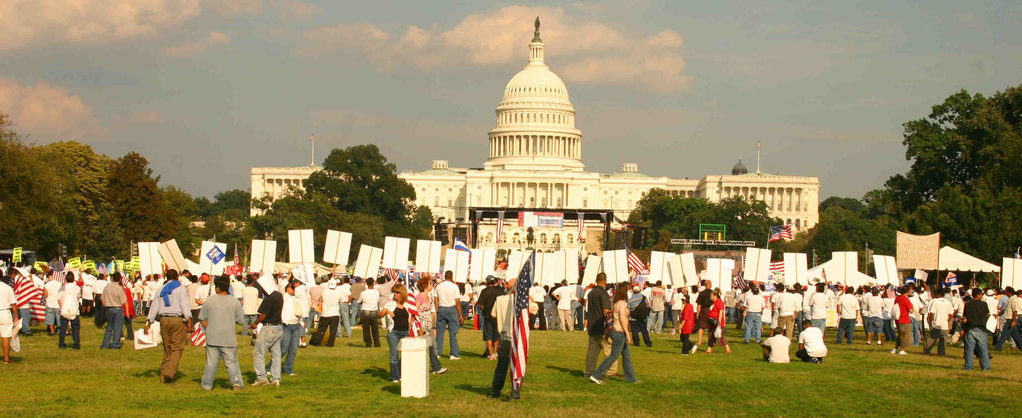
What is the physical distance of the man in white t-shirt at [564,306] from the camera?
2892 cm

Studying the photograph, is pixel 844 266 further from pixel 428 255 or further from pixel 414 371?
pixel 414 371

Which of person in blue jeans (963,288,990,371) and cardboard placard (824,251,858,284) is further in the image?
cardboard placard (824,251,858,284)

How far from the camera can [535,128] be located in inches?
6329

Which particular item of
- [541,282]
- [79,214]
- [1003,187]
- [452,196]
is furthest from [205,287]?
[452,196]

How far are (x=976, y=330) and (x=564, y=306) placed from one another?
37.4 ft

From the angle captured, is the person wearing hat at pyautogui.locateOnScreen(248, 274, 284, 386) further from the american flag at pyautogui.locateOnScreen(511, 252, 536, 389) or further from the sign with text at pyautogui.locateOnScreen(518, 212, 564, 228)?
the sign with text at pyautogui.locateOnScreen(518, 212, 564, 228)

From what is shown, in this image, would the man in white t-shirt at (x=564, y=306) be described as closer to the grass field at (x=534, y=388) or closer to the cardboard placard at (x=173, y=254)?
the grass field at (x=534, y=388)

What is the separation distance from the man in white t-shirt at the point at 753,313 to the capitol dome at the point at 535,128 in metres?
133

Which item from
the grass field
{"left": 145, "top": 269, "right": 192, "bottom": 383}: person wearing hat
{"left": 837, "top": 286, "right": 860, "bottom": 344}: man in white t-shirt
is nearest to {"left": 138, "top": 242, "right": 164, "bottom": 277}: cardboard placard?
the grass field

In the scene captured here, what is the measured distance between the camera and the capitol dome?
161375 millimetres

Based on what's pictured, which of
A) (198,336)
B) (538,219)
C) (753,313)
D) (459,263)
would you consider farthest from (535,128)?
(198,336)

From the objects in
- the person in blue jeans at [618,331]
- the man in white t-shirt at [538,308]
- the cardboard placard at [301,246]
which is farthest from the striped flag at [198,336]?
the cardboard placard at [301,246]

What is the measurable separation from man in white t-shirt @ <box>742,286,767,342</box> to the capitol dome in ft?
437

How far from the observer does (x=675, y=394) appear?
51.9 ft
